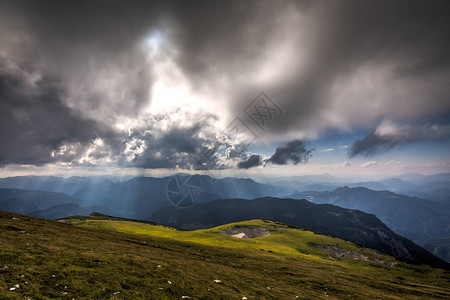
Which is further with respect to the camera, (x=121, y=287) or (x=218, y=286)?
(x=218, y=286)

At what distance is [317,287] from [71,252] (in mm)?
41773

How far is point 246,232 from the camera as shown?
15450 cm

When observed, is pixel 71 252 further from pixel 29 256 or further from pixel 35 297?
pixel 35 297

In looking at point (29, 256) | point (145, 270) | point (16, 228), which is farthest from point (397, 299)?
point (16, 228)

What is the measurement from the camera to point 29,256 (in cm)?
1994

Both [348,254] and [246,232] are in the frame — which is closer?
[348,254]

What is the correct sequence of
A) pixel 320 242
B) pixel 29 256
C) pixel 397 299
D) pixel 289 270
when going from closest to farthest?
pixel 29 256
pixel 397 299
pixel 289 270
pixel 320 242

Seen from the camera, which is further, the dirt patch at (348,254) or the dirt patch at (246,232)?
the dirt patch at (246,232)

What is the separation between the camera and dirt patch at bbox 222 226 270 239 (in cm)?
14988

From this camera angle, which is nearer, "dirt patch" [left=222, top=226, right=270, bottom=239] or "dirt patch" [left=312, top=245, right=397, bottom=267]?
"dirt patch" [left=312, top=245, right=397, bottom=267]

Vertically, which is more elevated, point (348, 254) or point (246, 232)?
point (246, 232)

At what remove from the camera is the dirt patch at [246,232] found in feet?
492

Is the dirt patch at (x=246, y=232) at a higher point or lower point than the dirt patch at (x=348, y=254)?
higher

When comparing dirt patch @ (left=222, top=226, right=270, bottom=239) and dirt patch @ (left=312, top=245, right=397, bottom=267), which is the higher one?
dirt patch @ (left=222, top=226, right=270, bottom=239)
